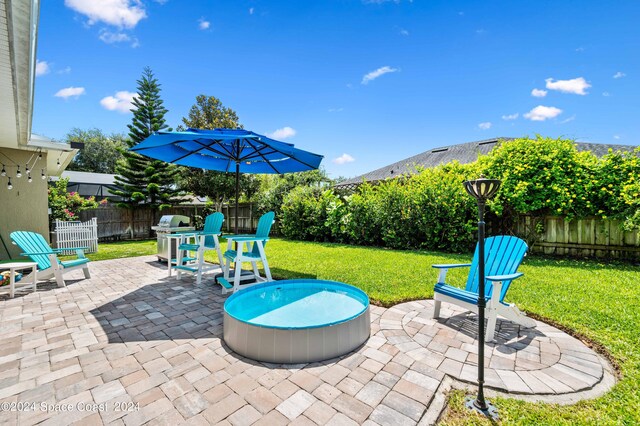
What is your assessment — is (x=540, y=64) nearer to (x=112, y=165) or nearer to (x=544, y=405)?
(x=544, y=405)

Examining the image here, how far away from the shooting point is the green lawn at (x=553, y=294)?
1720mm

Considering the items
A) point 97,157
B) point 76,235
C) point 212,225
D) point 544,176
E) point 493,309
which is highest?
point 97,157

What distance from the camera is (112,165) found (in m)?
29.7

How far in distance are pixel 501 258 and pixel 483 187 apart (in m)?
1.79

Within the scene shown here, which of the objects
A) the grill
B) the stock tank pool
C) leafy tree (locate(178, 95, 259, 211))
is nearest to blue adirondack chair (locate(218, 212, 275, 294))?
the stock tank pool

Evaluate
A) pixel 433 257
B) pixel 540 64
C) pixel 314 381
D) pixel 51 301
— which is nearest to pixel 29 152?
pixel 51 301

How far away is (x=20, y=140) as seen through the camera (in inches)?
237

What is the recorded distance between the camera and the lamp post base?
1.70 metres

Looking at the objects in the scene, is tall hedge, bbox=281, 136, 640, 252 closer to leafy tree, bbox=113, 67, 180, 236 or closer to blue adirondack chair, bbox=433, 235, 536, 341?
blue adirondack chair, bbox=433, 235, 536, 341

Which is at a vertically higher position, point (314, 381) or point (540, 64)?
point (540, 64)

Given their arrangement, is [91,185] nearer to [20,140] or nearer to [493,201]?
[20,140]

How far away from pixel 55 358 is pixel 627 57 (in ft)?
48.4

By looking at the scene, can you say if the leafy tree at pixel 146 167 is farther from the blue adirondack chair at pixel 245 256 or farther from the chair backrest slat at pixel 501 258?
the chair backrest slat at pixel 501 258

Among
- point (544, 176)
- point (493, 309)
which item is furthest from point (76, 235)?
point (544, 176)
